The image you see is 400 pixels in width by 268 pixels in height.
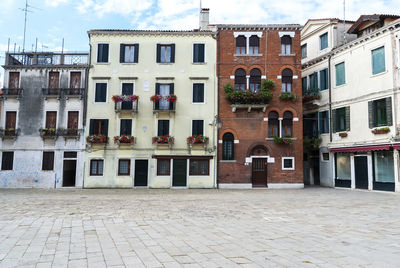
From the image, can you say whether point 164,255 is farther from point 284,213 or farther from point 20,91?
point 20,91

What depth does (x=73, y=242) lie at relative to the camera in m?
7.61

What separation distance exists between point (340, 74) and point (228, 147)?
9.95 meters

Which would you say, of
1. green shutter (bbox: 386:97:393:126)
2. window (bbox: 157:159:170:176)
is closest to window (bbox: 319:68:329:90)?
green shutter (bbox: 386:97:393:126)

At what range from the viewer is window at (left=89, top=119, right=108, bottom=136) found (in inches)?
973

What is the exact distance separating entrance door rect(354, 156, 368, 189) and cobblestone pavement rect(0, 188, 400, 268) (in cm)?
919

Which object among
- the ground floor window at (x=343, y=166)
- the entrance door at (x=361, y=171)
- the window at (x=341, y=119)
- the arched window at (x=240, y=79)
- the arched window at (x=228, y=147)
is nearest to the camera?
the entrance door at (x=361, y=171)

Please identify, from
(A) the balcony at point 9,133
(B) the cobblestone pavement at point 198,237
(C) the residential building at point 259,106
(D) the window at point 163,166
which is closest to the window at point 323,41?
(C) the residential building at point 259,106

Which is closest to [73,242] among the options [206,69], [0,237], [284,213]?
[0,237]

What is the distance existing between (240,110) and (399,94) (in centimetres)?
1037

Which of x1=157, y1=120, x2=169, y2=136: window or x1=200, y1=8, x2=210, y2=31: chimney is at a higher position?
x1=200, y1=8, x2=210, y2=31: chimney

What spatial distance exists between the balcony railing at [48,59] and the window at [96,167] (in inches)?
310

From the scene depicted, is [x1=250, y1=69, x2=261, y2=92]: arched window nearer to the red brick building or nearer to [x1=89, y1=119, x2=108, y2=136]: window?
the red brick building

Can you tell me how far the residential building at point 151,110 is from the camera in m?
24.4

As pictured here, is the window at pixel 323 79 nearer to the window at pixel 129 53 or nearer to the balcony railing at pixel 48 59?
the window at pixel 129 53
